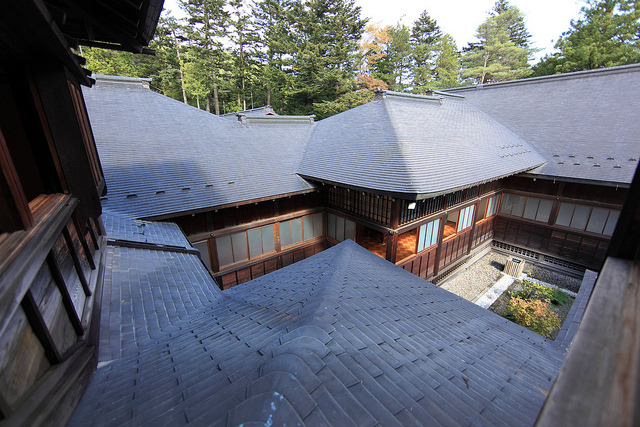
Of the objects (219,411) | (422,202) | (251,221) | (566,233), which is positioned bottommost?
(566,233)

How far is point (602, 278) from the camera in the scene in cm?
88

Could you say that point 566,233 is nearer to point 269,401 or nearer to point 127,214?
point 269,401

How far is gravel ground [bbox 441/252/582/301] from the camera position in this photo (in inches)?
376

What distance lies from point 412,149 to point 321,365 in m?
7.33

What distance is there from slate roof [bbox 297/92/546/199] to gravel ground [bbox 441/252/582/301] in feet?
14.0

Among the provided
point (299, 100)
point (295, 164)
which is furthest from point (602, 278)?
point (299, 100)

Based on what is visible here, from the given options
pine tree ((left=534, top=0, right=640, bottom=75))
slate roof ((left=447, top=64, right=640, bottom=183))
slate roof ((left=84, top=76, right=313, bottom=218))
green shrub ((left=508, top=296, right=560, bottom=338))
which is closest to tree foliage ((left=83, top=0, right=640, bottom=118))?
pine tree ((left=534, top=0, right=640, bottom=75))

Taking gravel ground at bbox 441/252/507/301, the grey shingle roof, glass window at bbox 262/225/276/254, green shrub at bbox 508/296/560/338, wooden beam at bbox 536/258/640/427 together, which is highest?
wooden beam at bbox 536/258/640/427

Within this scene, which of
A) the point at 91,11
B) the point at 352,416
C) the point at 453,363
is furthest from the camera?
the point at 91,11

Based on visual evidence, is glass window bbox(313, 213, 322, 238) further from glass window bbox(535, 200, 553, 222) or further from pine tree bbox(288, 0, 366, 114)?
pine tree bbox(288, 0, 366, 114)

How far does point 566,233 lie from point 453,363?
11.5m

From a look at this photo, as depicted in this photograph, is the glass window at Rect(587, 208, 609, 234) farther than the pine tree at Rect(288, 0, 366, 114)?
No

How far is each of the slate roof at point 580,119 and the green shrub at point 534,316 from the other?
4.94 meters

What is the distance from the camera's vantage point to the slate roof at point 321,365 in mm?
1469
